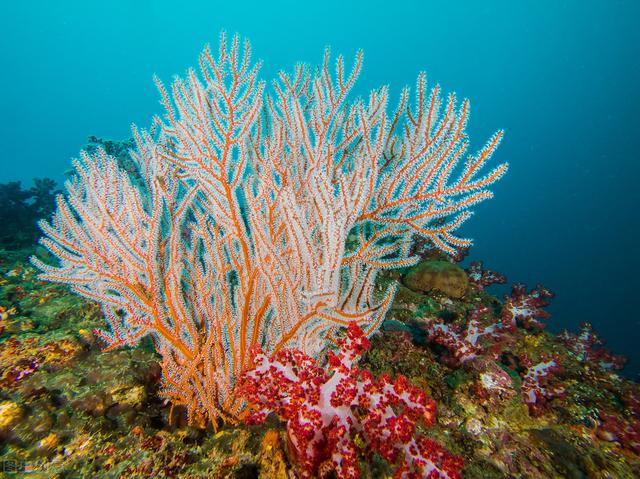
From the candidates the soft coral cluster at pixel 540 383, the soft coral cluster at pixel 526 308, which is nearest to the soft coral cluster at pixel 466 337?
the soft coral cluster at pixel 540 383

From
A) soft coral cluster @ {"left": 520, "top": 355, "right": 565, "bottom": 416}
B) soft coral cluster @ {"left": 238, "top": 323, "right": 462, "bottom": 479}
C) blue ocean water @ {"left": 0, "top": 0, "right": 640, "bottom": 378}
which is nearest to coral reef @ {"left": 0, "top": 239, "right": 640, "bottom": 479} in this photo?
soft coral cluster @ {"left": 520, "top": 355, "right": 565, "bottom": 416}

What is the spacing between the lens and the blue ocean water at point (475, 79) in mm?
79125

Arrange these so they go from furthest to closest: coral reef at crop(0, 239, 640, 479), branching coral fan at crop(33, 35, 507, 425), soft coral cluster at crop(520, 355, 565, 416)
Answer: soft coral cluster at crop(520, 355, 565, 416) → branching coral fan at crop(33, 35, 507, 425) → coral reef at crop(0, 239, 640, 479)

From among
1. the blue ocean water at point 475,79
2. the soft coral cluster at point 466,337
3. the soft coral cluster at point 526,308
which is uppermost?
the blue ocean water at point 475,79

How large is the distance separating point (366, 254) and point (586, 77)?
578 feet

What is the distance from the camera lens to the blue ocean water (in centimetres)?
7912

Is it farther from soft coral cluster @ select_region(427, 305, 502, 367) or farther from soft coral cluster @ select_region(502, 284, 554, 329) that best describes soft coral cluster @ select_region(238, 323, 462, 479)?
soft coral cluster @ select_region(502, 284, 554, 329)

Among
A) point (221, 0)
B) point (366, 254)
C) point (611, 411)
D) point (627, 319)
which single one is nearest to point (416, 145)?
point (366, 254)

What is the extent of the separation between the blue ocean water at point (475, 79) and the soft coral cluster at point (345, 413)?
7003 centimetres

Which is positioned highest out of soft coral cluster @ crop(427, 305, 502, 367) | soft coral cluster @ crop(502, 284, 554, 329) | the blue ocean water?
the blue ocean water

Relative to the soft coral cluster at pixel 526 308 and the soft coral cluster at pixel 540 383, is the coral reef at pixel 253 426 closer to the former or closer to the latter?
the soft coral cluster at pixel 540 383

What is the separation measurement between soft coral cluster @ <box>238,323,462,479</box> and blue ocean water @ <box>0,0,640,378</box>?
70.0 metres

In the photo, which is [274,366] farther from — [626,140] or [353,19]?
[353,19]

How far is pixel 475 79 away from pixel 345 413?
589ft
